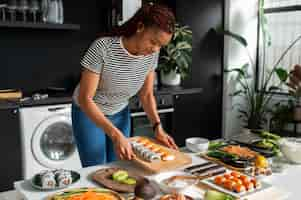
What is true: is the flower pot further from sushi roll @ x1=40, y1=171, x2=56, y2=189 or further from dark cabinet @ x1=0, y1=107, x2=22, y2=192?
sushi roll @ x1=40, y1=171, x2=56, y2=189

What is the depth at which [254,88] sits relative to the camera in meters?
4.41

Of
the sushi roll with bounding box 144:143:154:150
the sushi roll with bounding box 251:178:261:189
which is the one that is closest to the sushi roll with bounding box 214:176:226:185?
the sushi roll with bounding box 251:178:261:189

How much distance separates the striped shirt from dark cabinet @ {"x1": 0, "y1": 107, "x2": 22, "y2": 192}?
1.07 m

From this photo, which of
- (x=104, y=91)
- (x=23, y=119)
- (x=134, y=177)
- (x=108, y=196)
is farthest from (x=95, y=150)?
(x=23, y=119)

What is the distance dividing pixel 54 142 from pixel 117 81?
1579 millimetres

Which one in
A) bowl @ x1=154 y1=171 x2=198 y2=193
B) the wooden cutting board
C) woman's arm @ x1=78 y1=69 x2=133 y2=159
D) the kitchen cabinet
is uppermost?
the kitchen cabinet

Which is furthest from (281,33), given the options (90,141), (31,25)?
(90,141)

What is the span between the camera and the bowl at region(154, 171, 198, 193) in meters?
1.18

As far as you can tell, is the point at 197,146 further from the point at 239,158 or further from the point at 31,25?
the point at 31,25

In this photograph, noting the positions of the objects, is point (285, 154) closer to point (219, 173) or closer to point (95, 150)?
point (219, 173)

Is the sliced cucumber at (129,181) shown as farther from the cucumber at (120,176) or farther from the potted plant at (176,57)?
the potted plant at (176,57)

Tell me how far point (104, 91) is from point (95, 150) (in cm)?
30

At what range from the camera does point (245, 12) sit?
4.23 m

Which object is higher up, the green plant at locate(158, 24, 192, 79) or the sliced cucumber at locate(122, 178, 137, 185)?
the green plant at locate(158, 24, 192, 79)
